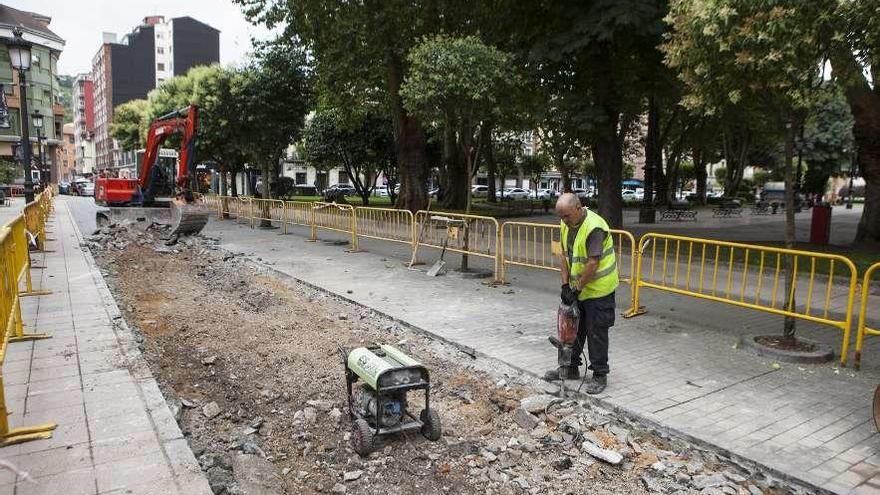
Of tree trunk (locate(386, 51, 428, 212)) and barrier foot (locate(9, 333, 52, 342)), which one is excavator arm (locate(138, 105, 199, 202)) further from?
barrier foot (locate(9, 333, 52, 342))

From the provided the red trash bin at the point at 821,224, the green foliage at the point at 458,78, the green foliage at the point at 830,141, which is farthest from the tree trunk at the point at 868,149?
the green foliage at the point at 830,141

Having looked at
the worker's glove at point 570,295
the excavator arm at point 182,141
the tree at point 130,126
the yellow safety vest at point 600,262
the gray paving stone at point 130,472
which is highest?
the tree at point 130,126

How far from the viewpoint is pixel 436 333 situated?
7152 mm

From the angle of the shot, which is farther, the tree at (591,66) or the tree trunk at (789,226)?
the tree at (591,66)

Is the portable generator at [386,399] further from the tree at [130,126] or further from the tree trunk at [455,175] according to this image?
the tree at [130,126]

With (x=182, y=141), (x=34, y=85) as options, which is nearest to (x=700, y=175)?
(x=182, y=141)

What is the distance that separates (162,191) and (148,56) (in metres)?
86.8

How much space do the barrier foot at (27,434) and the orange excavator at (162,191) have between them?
43.2ft

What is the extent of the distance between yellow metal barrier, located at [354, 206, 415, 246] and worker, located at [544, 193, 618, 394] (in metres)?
7.24

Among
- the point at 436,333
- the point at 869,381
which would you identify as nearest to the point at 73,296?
the point at 436,333

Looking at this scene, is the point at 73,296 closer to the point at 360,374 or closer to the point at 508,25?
the point at 360,374

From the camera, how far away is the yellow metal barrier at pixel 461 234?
10.9 m

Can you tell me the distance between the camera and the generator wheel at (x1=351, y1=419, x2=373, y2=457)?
13.5ft

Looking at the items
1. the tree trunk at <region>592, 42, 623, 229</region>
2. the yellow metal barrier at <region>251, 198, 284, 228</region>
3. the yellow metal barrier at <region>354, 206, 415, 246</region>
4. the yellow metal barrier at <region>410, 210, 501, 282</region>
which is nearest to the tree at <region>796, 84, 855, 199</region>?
the tree trunk at <region>592, 42, 623, 229</region>
